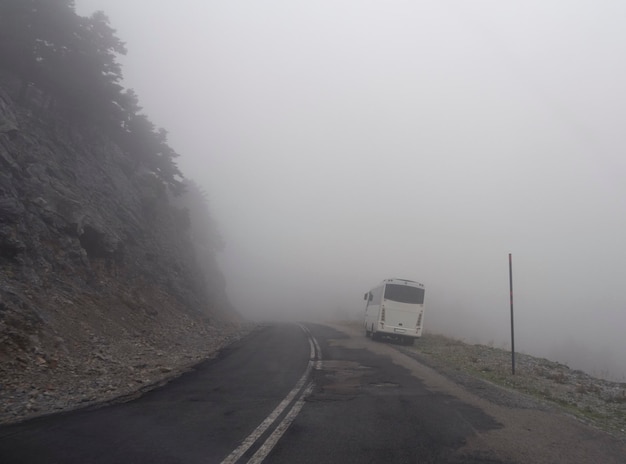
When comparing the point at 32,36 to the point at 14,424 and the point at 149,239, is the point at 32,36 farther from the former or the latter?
the point at 14,424

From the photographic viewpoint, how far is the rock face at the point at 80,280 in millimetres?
11086

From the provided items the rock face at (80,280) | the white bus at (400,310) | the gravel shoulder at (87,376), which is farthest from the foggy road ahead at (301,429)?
the white bus at (400,310)

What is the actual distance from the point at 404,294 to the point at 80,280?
16789mm

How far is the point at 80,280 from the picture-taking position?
18.0 metres

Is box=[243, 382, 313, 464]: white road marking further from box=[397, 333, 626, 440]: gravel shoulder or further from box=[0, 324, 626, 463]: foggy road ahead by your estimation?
box=[397, 333, 626, 440]: gravel shoulder

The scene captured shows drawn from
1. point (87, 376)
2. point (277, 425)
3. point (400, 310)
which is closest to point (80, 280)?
point (87, 376)

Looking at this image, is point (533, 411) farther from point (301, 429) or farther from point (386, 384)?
point (301, 429)

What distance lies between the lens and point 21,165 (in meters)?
18.2

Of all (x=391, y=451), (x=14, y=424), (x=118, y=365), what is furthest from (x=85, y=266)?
(x=391, y=451)

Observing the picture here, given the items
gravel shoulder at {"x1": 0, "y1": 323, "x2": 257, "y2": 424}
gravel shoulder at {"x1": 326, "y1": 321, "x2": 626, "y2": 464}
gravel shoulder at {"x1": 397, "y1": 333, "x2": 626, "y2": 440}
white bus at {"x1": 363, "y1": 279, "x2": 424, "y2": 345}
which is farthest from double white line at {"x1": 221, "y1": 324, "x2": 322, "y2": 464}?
white bus at {"x1": 363, "y1": 279, "x2": 424, "y2": 345}

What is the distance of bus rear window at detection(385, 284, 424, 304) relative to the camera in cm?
2664

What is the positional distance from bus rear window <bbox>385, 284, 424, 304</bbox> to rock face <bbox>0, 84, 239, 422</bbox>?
9363 mm

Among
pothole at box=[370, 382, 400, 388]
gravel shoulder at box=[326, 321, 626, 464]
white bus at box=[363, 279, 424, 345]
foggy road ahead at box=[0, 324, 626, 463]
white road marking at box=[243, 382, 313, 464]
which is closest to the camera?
white road marking at box=[243, 382, 313, 464]

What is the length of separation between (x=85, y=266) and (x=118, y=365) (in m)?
7.23
